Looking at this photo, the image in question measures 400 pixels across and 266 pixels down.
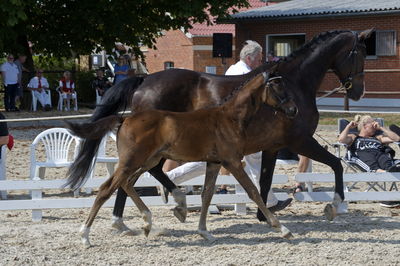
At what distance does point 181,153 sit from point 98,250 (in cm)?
119

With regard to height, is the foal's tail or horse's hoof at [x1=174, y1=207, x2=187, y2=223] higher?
the foal's tail

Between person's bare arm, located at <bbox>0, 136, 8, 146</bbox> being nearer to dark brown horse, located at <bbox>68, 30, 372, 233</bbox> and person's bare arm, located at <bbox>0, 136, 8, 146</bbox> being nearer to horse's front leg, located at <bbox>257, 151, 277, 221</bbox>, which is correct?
dark brown horse, located at <bbox>68, 30, 372, 233</bbox>

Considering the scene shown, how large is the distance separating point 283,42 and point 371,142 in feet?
68.3

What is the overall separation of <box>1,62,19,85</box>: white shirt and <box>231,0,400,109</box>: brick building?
9.60 metres

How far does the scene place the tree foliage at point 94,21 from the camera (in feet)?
73.7

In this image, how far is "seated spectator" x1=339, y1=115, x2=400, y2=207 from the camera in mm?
9734

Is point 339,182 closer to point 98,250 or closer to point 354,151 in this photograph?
point 354,151

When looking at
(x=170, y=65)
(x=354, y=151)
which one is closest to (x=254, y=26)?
(x=170, y=65)

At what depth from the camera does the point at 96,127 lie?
7191 millimetres

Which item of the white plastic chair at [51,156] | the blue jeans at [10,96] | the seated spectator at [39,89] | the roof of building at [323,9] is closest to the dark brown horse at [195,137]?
the white plastic chair at [51,156]

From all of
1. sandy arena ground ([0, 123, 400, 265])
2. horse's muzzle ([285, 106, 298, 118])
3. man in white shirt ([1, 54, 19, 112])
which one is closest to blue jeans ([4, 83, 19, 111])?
man in white shirt ([1, 54, 19, 112])

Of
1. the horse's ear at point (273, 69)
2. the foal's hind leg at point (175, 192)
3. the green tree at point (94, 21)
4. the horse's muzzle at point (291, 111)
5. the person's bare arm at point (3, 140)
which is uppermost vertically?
the green tree at point (94, 21)

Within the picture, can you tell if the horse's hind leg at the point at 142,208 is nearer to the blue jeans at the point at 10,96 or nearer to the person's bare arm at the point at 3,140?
the person's bare arm at the point at 3,140

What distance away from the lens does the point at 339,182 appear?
802 cm
